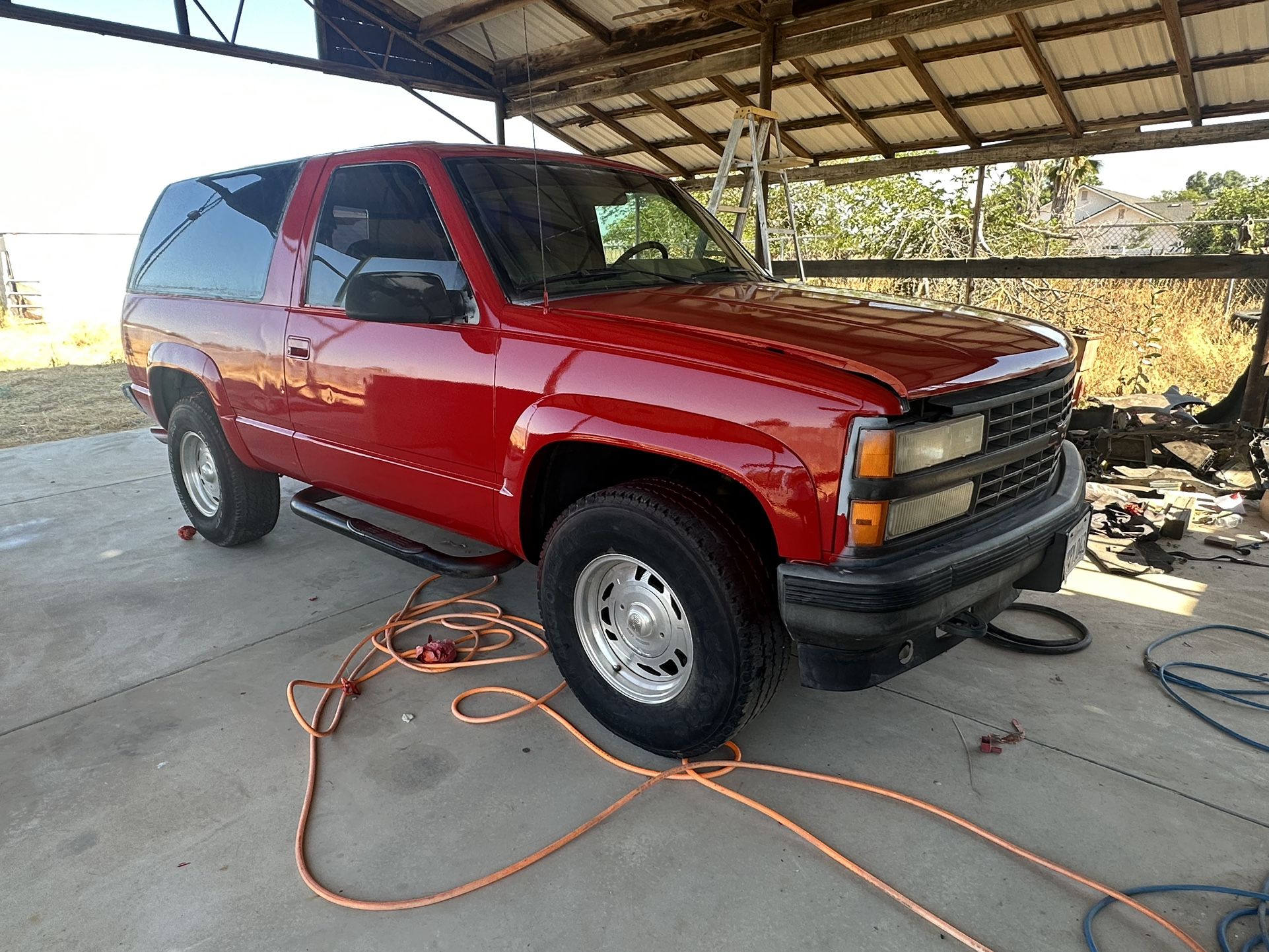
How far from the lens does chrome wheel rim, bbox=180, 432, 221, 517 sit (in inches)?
176

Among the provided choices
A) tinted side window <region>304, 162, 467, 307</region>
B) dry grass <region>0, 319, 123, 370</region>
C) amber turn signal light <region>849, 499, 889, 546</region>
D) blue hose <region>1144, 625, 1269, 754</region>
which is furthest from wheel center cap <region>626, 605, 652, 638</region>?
dry grass <region>0, 319, 123, 370</region>

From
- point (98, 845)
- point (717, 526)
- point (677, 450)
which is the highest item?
point (677, 450)

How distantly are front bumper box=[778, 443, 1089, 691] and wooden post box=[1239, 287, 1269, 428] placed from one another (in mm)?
4971

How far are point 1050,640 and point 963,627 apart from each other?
1435 mm

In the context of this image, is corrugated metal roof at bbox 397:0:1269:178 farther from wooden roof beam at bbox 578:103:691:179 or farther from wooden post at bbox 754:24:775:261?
wooden post at bbox 754:24:775:261

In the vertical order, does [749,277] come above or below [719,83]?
below

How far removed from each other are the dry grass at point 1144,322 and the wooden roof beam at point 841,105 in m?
1.74

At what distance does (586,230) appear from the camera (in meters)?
3.16

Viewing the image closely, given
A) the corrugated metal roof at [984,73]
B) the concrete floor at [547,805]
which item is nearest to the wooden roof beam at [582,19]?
the corrugated metal roof at [984,73]

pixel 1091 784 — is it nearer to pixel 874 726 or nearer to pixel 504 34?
pixel 874 726

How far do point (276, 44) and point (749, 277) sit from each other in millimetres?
7085

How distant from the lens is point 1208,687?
9.84 feet

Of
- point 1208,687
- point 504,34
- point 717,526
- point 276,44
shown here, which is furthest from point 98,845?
point 504,34

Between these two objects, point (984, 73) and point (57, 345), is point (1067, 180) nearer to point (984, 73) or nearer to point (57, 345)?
point (984, 73)
